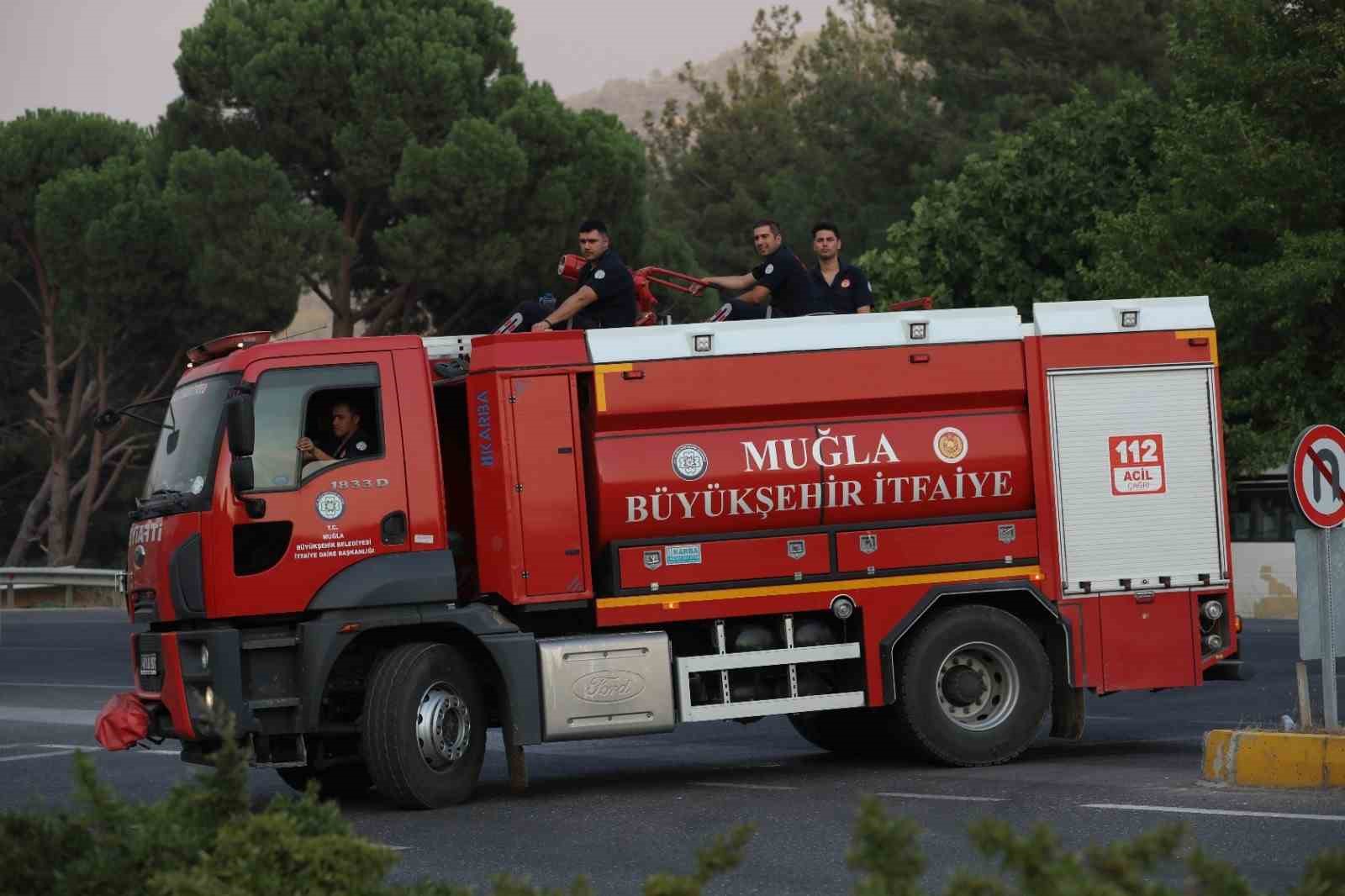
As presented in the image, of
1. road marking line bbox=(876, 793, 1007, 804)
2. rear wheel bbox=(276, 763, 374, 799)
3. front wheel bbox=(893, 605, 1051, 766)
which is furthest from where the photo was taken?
rear wheel bbox=(276, 763, 374, 799)

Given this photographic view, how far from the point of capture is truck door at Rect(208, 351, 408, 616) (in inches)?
456

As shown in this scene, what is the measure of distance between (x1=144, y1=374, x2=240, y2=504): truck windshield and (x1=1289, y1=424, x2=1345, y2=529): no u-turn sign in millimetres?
6057

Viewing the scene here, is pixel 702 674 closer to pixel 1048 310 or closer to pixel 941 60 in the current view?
pixel 1048 310

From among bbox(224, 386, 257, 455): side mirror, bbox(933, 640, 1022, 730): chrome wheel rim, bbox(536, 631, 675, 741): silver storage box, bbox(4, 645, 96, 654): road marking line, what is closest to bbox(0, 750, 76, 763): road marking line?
bbox(224, 386, 257, 455): side mirror

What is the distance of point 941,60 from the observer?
5519cm

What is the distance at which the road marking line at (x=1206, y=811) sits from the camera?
9791 mm

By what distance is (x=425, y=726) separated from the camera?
1166 cm

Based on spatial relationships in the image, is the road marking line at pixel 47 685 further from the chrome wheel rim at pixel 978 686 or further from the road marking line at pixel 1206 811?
the road marking line at pixel 1206 811

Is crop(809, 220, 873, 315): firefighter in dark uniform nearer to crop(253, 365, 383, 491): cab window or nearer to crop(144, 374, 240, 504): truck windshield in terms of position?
crop(253, 365, 383, 491): cab window

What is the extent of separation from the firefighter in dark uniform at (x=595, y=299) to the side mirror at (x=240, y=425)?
6.90ft

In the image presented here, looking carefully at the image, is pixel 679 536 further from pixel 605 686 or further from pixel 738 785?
pixel 738 785

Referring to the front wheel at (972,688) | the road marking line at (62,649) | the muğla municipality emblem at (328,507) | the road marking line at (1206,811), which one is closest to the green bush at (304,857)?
the road marking line at (1206,811)

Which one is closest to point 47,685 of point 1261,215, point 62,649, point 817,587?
point 62,649

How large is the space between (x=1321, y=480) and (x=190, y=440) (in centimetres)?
645
